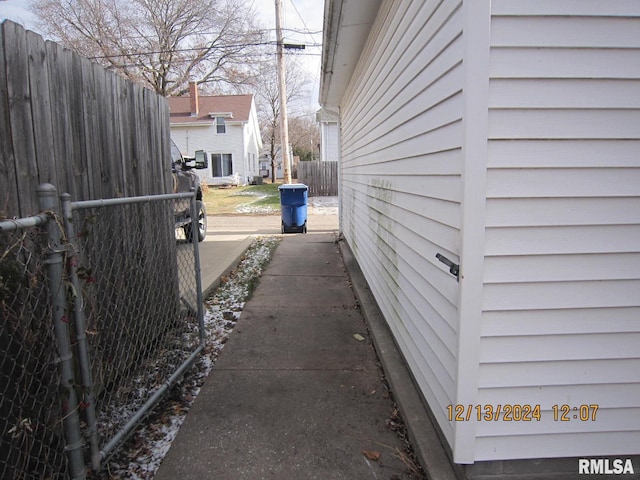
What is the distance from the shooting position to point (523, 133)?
1.81 metres

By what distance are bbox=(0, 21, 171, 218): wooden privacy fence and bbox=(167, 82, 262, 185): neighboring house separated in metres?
25.8

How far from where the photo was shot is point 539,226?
187cm

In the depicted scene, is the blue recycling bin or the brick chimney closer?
the blue recycling bin

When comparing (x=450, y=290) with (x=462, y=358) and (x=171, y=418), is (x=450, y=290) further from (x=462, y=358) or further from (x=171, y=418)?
(x=171, y=418)

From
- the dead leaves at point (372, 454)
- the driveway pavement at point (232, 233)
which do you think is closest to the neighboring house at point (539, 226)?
the dead leaves at point (372, 454)

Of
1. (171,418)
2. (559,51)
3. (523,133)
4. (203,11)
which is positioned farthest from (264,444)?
(203,11)

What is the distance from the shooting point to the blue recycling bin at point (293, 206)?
1030 cm

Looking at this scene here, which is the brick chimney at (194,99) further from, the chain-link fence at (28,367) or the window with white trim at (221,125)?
the chain-link fence at (28,367)

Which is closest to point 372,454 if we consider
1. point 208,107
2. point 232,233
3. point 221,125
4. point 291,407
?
point 291,407

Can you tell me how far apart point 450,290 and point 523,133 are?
77 centimetres

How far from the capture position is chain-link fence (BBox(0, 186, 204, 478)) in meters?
1.77
